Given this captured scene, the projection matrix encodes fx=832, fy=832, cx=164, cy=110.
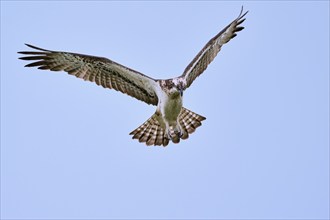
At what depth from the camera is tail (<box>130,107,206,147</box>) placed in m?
16.5

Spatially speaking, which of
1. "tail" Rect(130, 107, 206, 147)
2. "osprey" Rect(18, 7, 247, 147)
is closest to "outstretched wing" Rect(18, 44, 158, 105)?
"osprey" Rect(18, 7, 247, 147)

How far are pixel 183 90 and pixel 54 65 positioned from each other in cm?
241

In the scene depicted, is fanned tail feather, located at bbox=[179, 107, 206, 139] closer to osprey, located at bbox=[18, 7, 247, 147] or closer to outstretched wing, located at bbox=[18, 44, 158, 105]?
osprey, located at bbox=[18, 7, 247, 147]

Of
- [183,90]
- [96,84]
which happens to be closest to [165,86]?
[183,90]

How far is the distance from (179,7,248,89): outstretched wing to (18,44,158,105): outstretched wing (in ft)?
2.45

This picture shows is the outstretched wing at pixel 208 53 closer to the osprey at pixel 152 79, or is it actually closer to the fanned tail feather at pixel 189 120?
the osprey at pixel 152 79

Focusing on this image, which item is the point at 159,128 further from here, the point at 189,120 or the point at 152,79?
the point at 152,79

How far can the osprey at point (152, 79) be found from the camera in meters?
15.2

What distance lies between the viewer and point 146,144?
54.5 ft

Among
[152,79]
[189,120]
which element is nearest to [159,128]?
[189,120]

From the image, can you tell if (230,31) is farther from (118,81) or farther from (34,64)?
(34,64)

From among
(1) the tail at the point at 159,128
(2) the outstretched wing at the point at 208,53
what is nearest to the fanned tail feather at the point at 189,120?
(1) the tail at the point at 159,128

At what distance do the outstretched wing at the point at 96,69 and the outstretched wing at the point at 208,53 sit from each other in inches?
29.4

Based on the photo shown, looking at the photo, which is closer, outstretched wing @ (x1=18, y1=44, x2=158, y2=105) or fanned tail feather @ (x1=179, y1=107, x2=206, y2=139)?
outstretched wing @ (x1=18, y1=44, x2=158, y2=105)
